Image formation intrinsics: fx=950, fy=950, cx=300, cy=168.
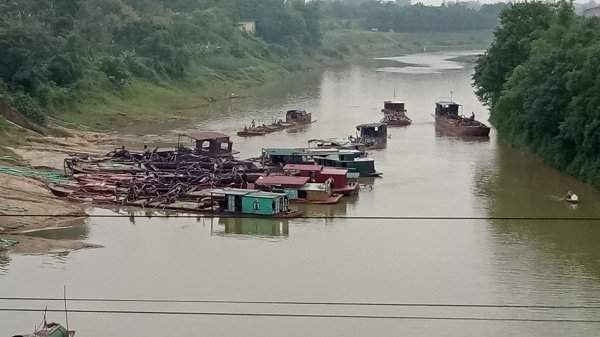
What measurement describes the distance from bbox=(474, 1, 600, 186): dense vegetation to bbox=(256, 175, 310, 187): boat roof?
9.36 m

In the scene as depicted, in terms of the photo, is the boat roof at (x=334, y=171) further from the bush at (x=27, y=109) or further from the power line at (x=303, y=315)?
the bush at (x=27, y=109)

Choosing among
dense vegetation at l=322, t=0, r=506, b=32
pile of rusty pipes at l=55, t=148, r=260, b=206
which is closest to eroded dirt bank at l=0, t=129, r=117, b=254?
pile of rusty pipes at l=55, t=148, r=260, b=206

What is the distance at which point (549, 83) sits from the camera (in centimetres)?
3450

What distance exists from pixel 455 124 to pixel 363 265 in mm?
23230

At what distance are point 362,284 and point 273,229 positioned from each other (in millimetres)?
5592

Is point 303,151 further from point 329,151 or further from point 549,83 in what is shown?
point 549,83

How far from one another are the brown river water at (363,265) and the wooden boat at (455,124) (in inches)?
338

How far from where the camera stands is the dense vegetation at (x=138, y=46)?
1720 inches

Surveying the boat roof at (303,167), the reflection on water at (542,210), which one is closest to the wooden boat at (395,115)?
the reflection on water at (542,210)

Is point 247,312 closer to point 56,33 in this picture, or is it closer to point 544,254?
point 544,254

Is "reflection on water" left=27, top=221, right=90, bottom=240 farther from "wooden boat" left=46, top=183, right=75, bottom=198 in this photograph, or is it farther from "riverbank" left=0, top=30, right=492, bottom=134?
"riverbank" left=0, top=30, right=492, bottom=134

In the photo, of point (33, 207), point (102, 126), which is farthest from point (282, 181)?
point (102, 126)

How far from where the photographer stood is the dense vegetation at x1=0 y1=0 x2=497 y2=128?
4369 centimetres

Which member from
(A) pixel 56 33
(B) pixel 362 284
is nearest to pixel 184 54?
(A) pixel 56 33
